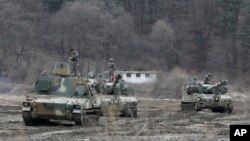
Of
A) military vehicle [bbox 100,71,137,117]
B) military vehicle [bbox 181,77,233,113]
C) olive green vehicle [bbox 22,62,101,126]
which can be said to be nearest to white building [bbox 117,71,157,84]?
military vehicle [bbox 181,77,233,113]

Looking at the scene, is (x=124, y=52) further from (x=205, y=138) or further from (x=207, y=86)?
(x=205, y=138)

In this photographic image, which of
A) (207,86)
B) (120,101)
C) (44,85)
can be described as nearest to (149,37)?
(207,86)

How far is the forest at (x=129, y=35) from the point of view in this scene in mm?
69625

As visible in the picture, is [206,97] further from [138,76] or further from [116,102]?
[138,76]

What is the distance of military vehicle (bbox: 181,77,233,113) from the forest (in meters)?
27.1

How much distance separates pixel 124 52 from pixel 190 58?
923cm

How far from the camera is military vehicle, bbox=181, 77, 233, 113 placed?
117ft

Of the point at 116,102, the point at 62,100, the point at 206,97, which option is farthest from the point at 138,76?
the point at 62,100

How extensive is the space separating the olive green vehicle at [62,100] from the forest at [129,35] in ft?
123

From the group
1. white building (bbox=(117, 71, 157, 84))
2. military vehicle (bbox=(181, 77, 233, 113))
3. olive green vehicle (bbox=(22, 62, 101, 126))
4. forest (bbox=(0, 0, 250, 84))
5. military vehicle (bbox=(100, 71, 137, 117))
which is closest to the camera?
olive green vehicle (bbox=(22, 62, 101, 126))

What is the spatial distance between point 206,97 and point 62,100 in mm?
14817

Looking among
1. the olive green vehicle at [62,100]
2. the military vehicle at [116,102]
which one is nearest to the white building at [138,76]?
the military vehicle at [116,102]

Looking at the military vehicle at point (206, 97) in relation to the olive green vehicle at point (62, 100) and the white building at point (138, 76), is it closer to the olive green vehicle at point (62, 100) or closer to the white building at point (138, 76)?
the olive green vehicle at point (62, 100)

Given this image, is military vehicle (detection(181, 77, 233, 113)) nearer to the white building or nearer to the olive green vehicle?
the olive green vehicle
